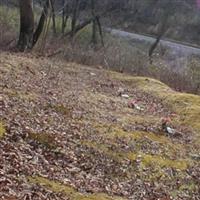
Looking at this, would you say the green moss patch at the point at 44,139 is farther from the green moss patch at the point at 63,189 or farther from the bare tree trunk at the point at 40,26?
the bare tree trunk at the point at 40,26

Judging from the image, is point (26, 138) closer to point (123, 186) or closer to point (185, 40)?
point (123, 186)

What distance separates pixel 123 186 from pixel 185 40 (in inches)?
1274

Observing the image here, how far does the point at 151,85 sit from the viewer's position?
14.5 metres

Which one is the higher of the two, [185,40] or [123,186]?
[123,186]

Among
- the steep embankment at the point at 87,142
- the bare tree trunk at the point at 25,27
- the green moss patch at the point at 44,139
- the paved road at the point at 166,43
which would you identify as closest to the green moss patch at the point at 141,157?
the steep embankment at the point at 87,142

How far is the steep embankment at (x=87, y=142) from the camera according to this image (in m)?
6.10

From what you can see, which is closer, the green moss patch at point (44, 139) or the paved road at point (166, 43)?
the green moss patch at point (44, 139)

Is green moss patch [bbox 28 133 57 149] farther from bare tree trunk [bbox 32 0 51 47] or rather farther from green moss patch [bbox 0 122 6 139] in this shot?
bare tree trunk [bbox 32 0 51 47]

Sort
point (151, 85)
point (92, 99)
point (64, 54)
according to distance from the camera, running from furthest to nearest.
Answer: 1. point (64, 54)
2. point (151, 85)
3. point (92, 99)

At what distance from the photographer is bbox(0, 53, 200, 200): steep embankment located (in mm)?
6102

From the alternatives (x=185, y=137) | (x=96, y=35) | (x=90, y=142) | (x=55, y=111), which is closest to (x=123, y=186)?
(x=90, y=142)

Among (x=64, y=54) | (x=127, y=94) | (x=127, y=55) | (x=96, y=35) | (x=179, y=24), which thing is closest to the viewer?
(x=127, y=94)

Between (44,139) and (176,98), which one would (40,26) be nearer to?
(176,98)

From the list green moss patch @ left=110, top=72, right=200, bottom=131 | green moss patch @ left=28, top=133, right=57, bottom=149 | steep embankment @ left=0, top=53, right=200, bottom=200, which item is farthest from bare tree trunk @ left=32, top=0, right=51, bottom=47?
green moss patch @ left=28, top=133, right=57, bottom=149
